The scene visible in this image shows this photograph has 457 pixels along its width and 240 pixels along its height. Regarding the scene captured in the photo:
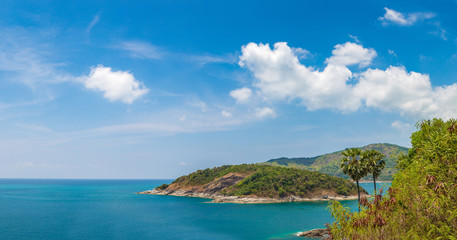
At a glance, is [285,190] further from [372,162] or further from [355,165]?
[372,162]

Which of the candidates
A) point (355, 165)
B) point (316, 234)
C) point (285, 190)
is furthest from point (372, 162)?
point (285, 190)

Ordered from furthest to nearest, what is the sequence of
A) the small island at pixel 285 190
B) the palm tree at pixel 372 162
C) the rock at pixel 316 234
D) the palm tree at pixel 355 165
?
the small island at pixel 285 190
the rock at pixel 316 234
the palm tree at pixel 355 165
the palm tree at pixel 372 162

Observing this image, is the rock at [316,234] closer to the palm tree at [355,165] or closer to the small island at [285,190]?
the palm tree at [355,165]

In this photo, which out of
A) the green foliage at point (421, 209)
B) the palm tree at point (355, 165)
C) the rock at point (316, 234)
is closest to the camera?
the green foliage at point (421, 209)

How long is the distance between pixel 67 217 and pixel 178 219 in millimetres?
42516

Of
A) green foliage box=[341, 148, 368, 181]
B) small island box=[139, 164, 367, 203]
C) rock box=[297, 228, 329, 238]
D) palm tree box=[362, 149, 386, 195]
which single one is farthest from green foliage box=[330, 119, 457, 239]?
small island box=[139, 164, 367, 203]

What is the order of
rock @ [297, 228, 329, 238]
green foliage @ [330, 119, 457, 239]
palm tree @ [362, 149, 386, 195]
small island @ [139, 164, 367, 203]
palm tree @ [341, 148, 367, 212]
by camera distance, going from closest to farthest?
green foliage @ [330, 119, 457, 239] < palm tree @ [362, 149, 386, 195] < palm tree @ [341, 148, 367, 212] < rock @ [297, 228, 329, 238] < small island @ [139, 164, 367, 203]

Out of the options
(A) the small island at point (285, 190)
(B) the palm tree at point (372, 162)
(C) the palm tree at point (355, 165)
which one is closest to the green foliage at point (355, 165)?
(C) the palm tree at point (355, 165)

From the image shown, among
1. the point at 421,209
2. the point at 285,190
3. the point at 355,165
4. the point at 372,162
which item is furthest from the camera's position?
the point at 285,190

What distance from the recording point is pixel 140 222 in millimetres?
106188

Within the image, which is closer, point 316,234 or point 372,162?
point 372,162

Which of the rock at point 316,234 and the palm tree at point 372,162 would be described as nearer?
the palm tree at point 372,162

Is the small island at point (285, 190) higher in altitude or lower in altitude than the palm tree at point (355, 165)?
lower

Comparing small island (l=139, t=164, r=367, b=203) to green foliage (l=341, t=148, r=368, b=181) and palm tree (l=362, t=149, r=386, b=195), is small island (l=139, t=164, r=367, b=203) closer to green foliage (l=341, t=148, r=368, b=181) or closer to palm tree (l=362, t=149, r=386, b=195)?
green foliage (l=341, t=148, r=368, b=181)
